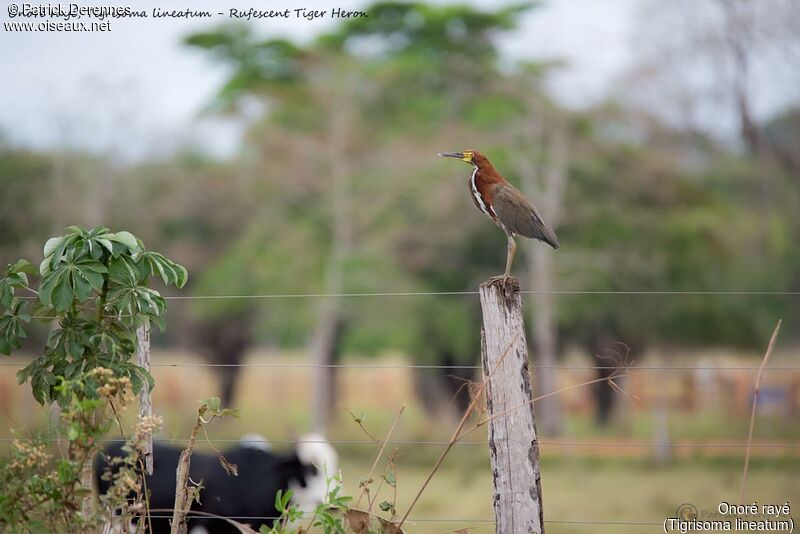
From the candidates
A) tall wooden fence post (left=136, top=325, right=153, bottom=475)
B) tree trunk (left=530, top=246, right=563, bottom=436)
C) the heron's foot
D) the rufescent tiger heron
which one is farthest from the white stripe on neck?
tree trunk (left=530, top=246, right=563, bottom=436)

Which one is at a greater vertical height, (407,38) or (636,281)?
(407,38)

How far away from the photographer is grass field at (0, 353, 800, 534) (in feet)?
47.9

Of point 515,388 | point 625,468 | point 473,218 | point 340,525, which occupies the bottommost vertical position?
point 625,468

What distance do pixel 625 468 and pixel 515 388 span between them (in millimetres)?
16692

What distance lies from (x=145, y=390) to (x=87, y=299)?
0.42 m

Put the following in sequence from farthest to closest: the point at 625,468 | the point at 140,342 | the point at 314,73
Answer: the point at 314,73
the point at 625,468
the point at 140,342

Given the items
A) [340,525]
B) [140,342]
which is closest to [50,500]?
[140,342]

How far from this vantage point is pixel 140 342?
157 inches

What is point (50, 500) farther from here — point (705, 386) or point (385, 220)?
point (705, 386)

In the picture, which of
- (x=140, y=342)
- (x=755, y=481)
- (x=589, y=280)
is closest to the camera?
(x=140, y=342)

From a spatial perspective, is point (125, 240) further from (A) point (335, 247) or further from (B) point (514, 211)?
(A) point (335, 247)

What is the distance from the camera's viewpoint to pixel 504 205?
4.75 meters

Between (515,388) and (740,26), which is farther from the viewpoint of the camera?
(740,26)

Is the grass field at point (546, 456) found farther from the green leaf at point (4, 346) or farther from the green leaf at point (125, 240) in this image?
the green leaf at point (125, 240)
